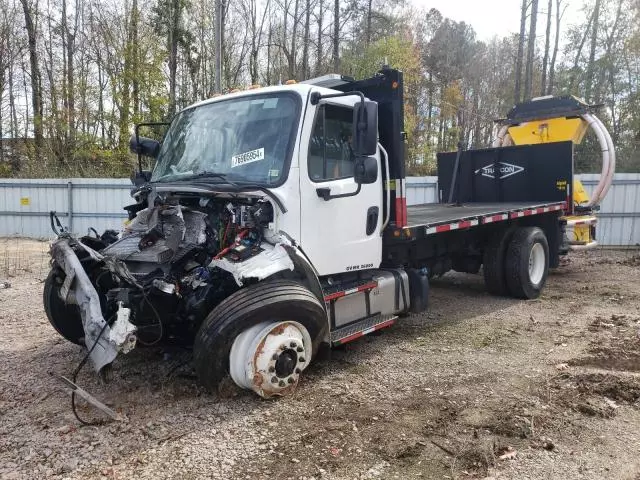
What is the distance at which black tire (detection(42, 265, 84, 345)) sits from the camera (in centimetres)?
483

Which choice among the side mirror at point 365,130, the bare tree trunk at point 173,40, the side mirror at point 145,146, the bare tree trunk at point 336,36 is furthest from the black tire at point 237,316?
the bare tree trunk at point 336,36

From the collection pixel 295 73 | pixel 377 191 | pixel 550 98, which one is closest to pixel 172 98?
pixel 295 73

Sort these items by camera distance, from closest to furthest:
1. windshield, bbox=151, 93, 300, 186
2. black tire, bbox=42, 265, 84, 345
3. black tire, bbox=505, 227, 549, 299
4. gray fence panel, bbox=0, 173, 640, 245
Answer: windshield, bbox=151, 93, 300, 186 < black tire, bbox=42, 265, 84, 345 < black tire, bbox=505, 227, 549, 299 < gray fence panel, bbox=0, 173, 640, 245

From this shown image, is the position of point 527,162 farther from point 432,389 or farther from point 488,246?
point 432,389

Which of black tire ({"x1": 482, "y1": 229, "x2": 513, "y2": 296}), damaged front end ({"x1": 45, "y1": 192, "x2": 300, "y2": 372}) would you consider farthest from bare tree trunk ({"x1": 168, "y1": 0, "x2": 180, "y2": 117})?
damaged front end ({"x1": 45, "y1": 192, "x2": 300, "y2": 372})

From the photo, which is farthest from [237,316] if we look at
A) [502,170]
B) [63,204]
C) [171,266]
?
[63,204]

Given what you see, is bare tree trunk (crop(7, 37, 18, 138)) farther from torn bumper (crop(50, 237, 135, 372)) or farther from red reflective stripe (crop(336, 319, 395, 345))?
red reflective stripe (crop(336, 319, 395, 345))

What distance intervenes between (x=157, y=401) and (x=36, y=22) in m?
28.2

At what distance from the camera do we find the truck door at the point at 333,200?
14.4 feet

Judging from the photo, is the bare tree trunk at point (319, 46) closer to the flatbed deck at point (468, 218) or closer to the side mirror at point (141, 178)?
the flatbed deck at point (468, 218)

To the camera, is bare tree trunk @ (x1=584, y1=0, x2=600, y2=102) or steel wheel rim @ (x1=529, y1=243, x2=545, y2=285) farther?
bare tree trunk @ (x1=584, y1=0, x2=600, y2=102)

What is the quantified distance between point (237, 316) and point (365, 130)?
1812 mm

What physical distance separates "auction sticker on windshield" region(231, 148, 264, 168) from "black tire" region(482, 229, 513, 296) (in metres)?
4.30

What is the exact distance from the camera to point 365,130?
4.15m
